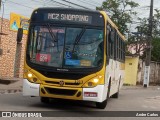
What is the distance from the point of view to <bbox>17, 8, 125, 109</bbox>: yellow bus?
41.2 ft

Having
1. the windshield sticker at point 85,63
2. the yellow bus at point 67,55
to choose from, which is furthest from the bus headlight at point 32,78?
the windshield sticker at point 85,63

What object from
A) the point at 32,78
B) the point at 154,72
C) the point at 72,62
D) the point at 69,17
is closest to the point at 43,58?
the point at 32,78

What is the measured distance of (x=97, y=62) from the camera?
12734 mm

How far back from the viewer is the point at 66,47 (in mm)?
12719

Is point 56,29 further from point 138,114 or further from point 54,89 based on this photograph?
point 138,114

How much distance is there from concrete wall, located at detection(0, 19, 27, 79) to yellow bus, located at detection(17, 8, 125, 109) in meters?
14.4

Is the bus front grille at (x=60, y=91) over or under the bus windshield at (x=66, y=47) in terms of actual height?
under

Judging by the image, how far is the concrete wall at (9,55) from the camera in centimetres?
2752

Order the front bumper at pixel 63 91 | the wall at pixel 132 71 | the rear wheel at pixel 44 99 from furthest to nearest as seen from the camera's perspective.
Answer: the wall at pixel 132 71, the rear wheel at pixel 44 99, the front bumper at pixel 63 91

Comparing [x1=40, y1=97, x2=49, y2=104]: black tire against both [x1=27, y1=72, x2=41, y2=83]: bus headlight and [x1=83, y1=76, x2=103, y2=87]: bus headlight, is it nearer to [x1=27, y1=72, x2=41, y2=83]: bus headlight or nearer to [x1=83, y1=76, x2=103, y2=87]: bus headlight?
[x1=27, y1=72, x2=41, y2=83]: bus headlight

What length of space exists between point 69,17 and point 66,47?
98cm

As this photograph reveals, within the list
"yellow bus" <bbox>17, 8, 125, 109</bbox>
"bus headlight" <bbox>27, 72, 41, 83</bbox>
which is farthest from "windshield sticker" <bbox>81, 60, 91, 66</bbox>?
"bus headlight" <bbox>27, 72, 41, 83</bbox>

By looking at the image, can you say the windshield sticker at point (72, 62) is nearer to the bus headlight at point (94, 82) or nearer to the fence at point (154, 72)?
the bus headlight at point (94, 82)

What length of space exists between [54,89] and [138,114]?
10.4ft
